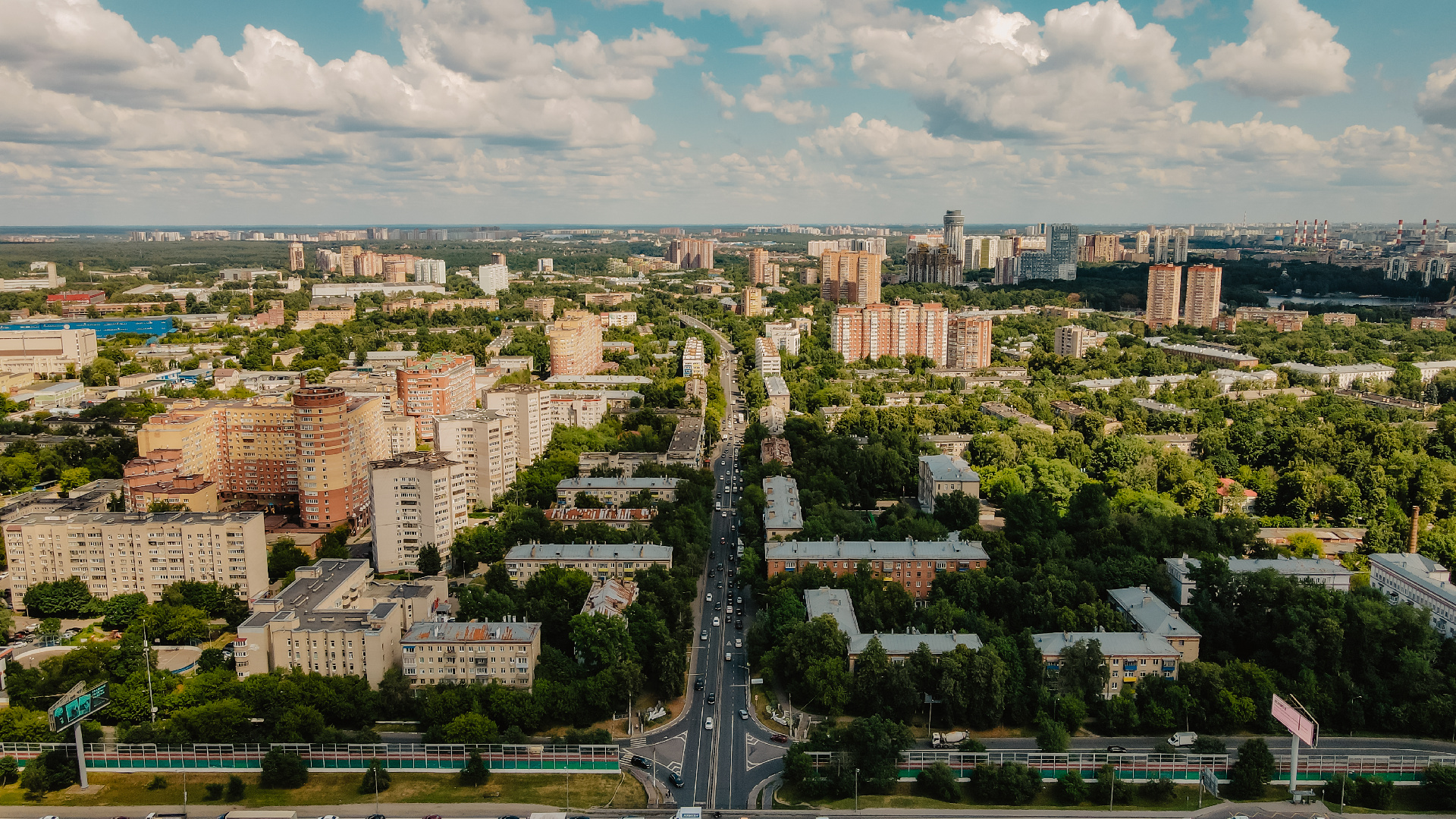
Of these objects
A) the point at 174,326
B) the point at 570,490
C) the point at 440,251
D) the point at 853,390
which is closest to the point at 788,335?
the point at 853,390

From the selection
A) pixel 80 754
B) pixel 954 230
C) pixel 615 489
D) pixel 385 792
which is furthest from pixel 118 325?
pixel 954 230

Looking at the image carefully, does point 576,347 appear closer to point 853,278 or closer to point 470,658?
point 853,278

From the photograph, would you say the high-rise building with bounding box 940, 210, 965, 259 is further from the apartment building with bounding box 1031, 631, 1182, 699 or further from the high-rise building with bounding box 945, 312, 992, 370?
the apartment building with bounding box 1031, 631, 1182, 699

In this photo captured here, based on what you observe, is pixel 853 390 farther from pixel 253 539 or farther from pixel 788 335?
pixel 253 539

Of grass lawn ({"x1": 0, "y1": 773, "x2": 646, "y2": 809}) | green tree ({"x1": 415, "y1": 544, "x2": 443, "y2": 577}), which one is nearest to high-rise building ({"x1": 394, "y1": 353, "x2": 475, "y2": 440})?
green tree ({"x1": 415, "y1": 544, "x2": 443, "y2": 577})

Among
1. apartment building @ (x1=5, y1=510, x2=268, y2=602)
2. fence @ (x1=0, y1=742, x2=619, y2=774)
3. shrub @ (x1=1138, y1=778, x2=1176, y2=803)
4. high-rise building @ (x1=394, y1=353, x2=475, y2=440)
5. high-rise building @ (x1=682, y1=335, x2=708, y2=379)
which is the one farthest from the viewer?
high-rise building @ (x1=682, y1=335, x2=708, y2=379)

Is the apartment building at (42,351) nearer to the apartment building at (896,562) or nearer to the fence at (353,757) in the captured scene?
the fence at (353,757)
